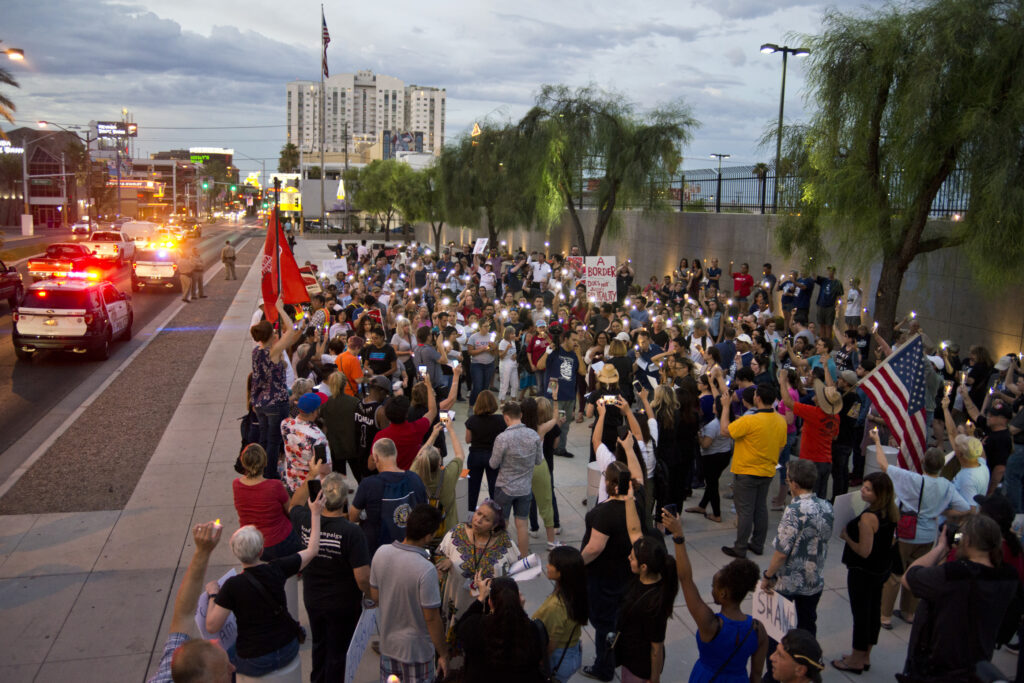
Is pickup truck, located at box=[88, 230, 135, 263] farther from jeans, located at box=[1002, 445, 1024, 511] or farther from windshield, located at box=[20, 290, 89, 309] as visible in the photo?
jeans, located at box=[1002, 445, 1024, 511]

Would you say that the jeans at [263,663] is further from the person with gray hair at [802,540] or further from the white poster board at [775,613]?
the person with gray hair at [802,540]

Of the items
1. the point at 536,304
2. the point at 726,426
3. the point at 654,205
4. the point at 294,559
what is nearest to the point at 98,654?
the point at 294,559

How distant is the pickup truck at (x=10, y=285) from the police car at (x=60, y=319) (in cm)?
862

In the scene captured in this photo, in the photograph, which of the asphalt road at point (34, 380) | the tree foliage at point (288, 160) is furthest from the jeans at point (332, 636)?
the tree foliage at point (288, 160)

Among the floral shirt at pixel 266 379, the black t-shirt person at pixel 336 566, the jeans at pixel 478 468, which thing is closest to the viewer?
the black t-shirt person at pixel 336 566

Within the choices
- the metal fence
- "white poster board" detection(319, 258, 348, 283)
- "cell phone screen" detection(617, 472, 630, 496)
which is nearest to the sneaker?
"cell phone screen" detection(617, 472, 630, 496)

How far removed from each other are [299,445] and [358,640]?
7.22 ft

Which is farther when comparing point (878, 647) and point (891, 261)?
point (891, 261)

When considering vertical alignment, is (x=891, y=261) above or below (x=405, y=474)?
above

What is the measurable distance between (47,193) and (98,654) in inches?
4498

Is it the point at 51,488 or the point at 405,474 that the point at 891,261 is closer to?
the point at 405,474

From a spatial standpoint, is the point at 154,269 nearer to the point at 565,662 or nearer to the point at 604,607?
the point at 604,607

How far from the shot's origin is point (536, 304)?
14.8 meters

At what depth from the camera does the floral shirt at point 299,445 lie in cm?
668
